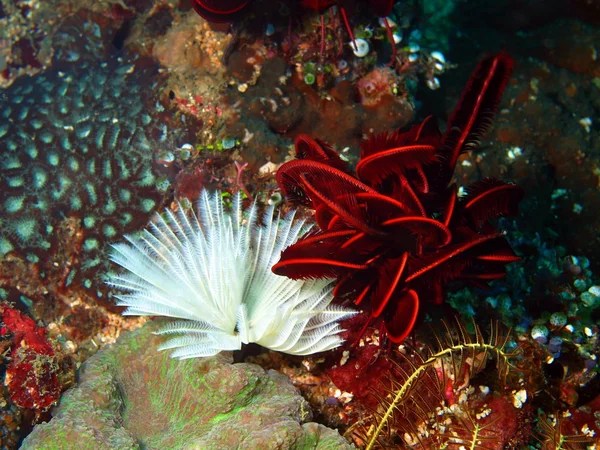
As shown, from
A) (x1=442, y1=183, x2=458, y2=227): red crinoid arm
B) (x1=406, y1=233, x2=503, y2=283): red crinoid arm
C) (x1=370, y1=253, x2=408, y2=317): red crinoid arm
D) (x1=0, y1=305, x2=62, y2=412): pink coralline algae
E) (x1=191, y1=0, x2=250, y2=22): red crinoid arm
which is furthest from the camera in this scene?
(x1=191, y1=0, x2=250, y2=22): red crinoid arm

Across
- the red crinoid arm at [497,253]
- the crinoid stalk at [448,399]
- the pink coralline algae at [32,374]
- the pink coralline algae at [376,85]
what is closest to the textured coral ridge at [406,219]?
the red crinoid arm at [497,253]

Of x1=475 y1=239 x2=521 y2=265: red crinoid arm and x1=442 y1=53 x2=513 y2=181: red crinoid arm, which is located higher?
x1=442 y1=53 x2=513 y2=181: red crinoid arm

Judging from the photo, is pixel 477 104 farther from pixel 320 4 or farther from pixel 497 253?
pixel 320 4

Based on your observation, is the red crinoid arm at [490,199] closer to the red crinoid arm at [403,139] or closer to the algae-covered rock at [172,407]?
the red crinoid arm at [403,139]

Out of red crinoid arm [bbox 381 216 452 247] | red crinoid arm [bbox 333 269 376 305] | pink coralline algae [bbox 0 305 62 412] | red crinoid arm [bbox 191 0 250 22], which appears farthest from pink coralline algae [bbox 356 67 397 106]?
pink coralline algae [bbox 0 305 62 412]

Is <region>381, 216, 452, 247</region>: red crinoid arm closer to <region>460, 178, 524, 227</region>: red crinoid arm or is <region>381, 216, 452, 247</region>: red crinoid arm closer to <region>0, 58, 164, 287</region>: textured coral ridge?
<region>460, 178, 524, 227</region>: red crinoid arm

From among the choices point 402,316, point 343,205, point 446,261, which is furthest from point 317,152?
point 402,316
